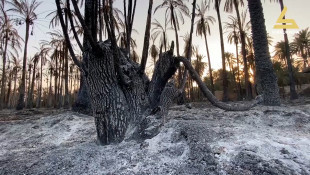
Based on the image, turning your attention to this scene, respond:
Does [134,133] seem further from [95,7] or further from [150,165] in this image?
[95,7]

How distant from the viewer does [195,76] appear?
9.24ft

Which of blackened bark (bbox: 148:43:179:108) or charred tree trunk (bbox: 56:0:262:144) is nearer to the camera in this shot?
charred tree trunk (bbox: 56:0:262:144)

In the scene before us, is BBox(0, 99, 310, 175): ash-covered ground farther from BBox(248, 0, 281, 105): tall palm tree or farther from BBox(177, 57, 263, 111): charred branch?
BBox(248, 0, 281, 105): tall palm tree

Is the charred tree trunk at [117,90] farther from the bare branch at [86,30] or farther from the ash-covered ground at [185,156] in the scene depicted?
the ash-covered ground at [185,156]

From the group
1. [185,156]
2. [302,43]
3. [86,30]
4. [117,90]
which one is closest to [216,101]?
[185,156]

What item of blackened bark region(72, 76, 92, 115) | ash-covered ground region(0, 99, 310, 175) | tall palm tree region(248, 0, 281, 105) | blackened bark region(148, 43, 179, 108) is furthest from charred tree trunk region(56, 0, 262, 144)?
tall palm tree region(248, 0, 281, 105)

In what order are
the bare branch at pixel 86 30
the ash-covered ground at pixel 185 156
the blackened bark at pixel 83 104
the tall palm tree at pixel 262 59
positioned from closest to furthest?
1. the ash-covered ground at pixel 185 156
2. the bare branch at pixel 86 30
3. the tall palm tree at pixel 262 59
4. the blackened bark at pixel 83 104

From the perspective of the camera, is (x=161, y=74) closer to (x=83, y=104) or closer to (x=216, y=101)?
(x=216, y=101)

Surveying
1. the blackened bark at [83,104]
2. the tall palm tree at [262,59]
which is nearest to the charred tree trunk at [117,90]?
the blackened bark at [83,104]

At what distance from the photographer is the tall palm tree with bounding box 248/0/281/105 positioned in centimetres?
653

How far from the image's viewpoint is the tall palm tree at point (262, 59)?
21.4 ft

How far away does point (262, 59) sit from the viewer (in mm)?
6641

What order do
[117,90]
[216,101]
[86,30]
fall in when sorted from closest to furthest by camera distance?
1. [86,30]
2. [216,101]
3. [117,90]

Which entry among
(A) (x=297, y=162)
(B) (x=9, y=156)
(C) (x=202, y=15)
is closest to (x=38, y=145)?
(B) (x=9, y=156)
